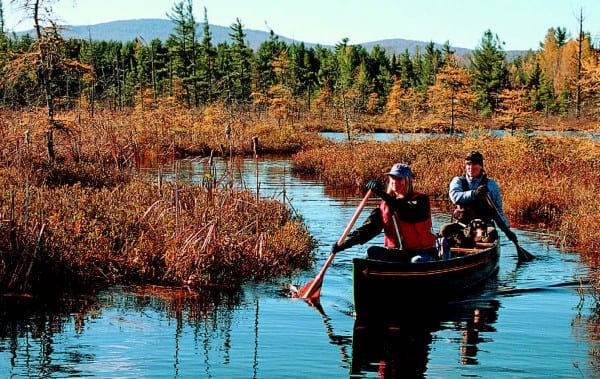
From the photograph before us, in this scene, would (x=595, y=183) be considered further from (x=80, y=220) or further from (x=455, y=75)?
(x=455, y=75)

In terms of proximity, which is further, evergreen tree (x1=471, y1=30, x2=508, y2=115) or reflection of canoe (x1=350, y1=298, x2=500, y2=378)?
evergreen tree (x1=471, y1=30, x2=508, y2=115)

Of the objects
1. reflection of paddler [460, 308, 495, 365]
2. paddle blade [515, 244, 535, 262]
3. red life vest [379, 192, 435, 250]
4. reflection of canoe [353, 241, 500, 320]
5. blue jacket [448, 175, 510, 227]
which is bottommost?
reflection of paddler [460, 308, 495, 365]

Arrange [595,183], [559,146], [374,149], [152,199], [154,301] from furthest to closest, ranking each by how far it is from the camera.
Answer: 1. [374,149]
2. [559,146]
3. [595,183]
4. [152,199]
5. [154,301]

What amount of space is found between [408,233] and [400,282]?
769 millimetres

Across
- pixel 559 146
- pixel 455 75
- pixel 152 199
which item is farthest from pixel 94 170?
pixel 455 75

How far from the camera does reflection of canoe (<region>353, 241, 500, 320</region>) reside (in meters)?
9.05

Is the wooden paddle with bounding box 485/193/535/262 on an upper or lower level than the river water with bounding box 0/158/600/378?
upper

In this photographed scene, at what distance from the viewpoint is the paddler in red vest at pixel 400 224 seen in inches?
375

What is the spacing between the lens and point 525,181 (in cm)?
1925

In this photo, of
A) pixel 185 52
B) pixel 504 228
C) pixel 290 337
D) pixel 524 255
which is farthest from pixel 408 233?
pixel 185 52

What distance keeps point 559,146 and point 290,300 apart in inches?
652

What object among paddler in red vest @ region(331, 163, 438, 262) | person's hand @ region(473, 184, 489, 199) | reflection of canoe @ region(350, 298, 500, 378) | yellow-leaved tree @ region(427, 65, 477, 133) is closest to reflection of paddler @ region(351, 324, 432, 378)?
reflection of canoe @ region(350, 298, 500, 378)

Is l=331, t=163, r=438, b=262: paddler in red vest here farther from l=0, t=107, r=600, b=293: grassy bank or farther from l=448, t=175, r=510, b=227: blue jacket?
l=448, t=175, r=510, b=227: blue jacket

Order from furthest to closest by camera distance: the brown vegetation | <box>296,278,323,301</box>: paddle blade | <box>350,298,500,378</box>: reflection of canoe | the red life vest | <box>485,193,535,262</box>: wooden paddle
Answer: the brown vegetation
<box>485,193,535,262</box>: wooden paddle
<box>296,278,323,301</box>: paddle blade
the red life vest
<box>350,298,500,378</box>: reflection of canoe
